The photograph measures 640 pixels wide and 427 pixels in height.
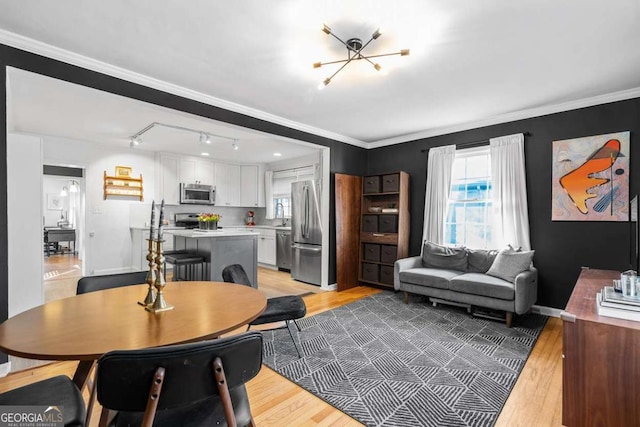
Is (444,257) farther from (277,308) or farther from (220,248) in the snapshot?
(220,248)

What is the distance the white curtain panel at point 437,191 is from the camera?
4.54 meters

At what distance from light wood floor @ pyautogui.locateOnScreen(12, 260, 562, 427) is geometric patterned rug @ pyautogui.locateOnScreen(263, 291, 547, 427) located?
2.6 inches

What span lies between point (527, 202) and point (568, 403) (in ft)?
9.05

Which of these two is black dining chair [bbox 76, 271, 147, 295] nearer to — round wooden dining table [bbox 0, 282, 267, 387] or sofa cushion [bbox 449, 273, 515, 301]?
round wooden dining table [bbox 0, 282, 267, 387]

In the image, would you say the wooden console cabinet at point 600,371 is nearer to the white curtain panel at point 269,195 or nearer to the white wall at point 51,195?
the white curtain panel at point 269,195

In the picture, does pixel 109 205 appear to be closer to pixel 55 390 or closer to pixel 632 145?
pixel 55 390

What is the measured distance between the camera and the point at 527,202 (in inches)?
151

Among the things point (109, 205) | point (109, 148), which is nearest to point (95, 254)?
point (109, 205)

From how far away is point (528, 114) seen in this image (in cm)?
383

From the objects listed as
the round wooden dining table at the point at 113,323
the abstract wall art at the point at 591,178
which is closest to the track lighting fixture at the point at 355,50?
the round wooden dining table at the point at 113,323

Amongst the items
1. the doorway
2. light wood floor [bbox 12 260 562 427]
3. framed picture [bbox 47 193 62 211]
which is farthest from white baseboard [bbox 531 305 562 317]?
framed picture [bbox 47 193 62 211]

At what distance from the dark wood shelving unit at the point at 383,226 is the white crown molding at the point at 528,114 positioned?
713mm

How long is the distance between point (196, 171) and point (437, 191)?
5.06 metres

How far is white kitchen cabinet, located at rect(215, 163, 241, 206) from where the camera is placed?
708cm
